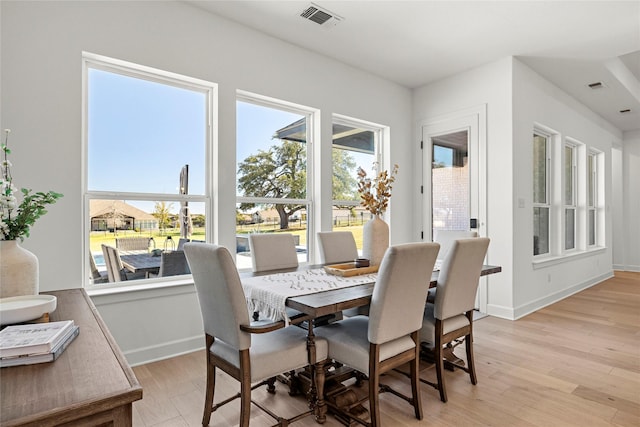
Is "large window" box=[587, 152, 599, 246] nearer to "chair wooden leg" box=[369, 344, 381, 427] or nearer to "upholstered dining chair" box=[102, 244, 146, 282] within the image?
"chair wooden leg" box=[369, 344, 381, 427]

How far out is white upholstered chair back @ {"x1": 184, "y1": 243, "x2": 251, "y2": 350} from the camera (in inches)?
66.7

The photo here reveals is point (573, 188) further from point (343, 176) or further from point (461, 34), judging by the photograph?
point (343, 176)

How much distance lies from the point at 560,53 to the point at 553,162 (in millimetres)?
1669

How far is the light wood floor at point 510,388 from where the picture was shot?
2064 millimetres

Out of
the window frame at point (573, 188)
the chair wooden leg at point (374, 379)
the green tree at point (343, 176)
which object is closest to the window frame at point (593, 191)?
the window frame at point (573, 188)

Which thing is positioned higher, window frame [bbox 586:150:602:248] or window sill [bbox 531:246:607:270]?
window frame [bbox 586:150:602:248]

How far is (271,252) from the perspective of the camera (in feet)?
9.43

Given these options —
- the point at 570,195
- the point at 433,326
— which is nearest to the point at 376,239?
the point at 433,326

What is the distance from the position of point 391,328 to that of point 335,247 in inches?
53.9

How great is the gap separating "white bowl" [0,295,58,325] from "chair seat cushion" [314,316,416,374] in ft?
4.21

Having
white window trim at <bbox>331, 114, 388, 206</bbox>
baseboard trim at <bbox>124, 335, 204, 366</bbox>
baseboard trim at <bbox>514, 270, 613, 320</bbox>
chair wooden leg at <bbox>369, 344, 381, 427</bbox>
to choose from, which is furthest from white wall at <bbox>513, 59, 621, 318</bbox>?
baseboard trim at <bbox>124, 335, 204, 366</bbox>

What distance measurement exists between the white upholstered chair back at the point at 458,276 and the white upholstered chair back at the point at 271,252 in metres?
1.20

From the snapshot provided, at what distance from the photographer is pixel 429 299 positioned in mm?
2803

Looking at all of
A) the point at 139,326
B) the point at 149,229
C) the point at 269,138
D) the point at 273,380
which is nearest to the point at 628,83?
the point at 269,138
